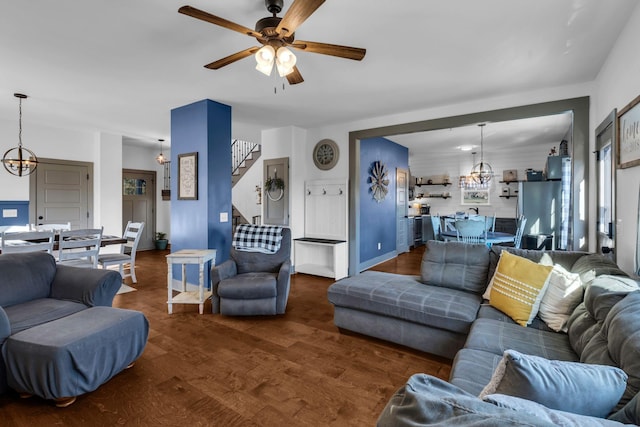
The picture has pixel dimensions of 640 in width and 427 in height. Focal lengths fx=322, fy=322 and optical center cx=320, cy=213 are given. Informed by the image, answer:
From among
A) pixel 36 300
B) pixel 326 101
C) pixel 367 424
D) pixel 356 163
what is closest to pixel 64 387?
pixel 36 300

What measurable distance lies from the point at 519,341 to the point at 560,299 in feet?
1.52

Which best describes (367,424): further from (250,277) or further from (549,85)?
(549,85)

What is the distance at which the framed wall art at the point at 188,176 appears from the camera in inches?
167

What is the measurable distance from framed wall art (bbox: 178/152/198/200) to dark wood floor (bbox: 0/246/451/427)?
5.25ft

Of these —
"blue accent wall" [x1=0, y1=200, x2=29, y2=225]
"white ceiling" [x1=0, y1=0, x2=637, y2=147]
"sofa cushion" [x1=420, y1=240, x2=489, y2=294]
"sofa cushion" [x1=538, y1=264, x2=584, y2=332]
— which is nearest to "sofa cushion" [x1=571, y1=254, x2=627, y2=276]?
"sofa cushion" [x1=538, y1=264, x2=584, y2=332]

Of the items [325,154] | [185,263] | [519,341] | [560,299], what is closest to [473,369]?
[519,341]

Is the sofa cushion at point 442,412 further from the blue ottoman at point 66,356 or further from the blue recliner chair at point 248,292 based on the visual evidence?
the blue recliner chair at point 248,292

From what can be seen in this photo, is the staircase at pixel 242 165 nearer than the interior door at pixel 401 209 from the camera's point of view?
No

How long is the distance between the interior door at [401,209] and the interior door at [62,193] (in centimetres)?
639

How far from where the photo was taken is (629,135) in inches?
90.0

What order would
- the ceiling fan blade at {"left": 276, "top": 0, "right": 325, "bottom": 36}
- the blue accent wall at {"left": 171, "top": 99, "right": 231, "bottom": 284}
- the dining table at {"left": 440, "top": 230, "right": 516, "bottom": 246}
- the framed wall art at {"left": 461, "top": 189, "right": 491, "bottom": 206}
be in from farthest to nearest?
the framed wall art at {"left": 461, "top": 189, "right": 491, "bottom": 206} < the dining table at {"left": 440, "top": 230, "right": 516, "bottom": 246} < the blue accent wall at {"left": 171, "top": 99, "right": 231, "bottom": 284} < the ceiling fan blade at {"left": 276, "top": 0, "right": 325, "bottom": 36}

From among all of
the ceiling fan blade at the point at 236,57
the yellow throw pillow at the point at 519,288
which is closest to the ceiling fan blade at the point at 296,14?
the ceiling fan blade at the point at 236,57

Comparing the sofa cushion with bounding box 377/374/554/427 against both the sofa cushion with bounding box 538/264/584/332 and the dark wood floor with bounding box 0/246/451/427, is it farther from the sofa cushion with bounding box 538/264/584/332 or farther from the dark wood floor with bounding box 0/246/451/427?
the sofa cushion with bounding box 538/264/584/332

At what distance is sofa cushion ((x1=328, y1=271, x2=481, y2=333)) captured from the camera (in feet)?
8.08
